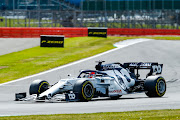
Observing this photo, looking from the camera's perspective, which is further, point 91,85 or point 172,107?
point 91,85

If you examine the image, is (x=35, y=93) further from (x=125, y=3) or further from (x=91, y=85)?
(x=125, y=3)

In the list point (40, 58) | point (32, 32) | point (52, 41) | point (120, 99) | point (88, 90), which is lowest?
point (120, 99)

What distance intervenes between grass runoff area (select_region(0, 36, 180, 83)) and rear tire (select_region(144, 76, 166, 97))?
9840 mm

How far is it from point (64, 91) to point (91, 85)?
38.3 inches

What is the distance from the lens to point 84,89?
47.5 ft

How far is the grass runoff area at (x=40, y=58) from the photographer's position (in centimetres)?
2654

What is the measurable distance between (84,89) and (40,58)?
61.9 ft

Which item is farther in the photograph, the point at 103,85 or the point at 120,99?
the point at 120,99

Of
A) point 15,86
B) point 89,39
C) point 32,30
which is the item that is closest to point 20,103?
point 15,86

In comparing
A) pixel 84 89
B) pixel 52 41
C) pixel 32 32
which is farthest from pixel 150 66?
pixel 32 32

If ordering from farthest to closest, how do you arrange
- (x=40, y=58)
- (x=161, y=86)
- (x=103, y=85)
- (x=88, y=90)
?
(x=40, y=58) → (x=161, y=86) → (x=103, y=85) → (x=88, y=90)

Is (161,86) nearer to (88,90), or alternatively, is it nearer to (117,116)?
(88,90)

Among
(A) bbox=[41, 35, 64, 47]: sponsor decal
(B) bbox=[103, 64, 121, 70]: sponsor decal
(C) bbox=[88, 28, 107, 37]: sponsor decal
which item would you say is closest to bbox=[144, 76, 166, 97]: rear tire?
(B) bbox=[103, 64, 121, 70]: sponsor decal

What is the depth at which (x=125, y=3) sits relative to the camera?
2879 inches
